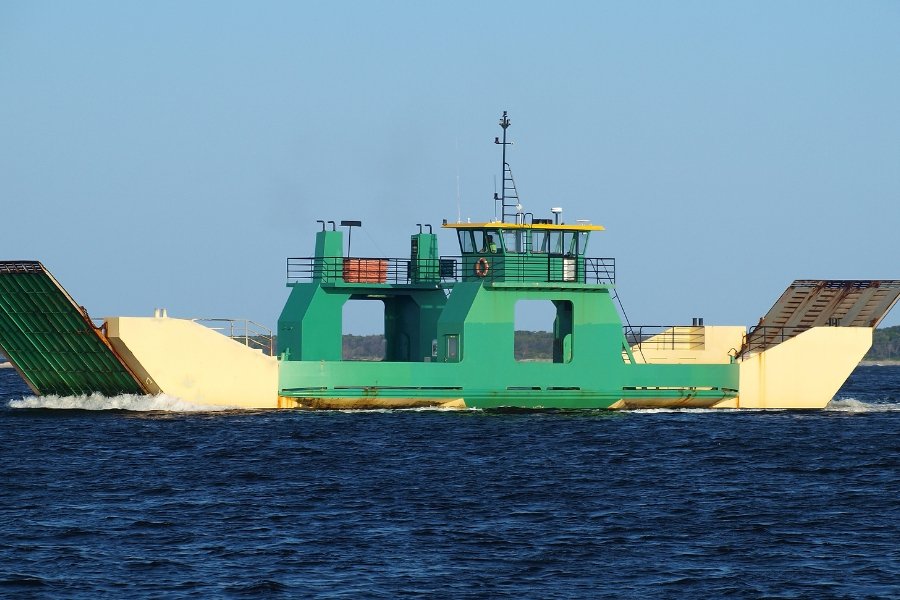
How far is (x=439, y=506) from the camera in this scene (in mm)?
24938

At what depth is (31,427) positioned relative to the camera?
3575 centimetres

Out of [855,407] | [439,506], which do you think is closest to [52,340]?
[439,506]

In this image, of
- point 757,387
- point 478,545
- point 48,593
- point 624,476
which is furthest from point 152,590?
point 757,387

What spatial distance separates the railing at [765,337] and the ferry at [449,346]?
13.5 inches

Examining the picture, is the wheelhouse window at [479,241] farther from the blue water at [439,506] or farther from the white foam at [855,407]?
the white foam at [855,407]

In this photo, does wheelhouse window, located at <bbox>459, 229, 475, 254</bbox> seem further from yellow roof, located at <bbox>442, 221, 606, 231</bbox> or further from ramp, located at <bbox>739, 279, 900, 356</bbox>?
ramp, located at <bbox>739, 279, 900, 356</bbox>

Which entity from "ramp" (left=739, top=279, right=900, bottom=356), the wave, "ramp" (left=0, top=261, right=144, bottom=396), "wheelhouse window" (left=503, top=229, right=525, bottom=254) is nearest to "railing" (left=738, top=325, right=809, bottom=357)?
"ramp" (left=739, top=279, right=900, bottom=356)

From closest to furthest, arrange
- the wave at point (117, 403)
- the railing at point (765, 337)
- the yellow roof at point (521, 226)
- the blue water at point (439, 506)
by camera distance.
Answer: the blue water at point (439, 506) → the wave at point (117, 403) → the yellow roof at point (521, 226) → the railing at point (765, 337)

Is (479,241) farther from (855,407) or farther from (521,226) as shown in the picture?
(855,407)

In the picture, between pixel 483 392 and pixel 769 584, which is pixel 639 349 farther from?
pixel 769 584

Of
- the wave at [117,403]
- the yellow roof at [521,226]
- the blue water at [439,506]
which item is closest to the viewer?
the blue water at [439,506]

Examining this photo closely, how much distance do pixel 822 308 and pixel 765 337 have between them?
198 centimetres

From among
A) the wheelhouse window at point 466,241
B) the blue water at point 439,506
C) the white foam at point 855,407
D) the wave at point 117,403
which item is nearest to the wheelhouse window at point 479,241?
the wheelhouse window at point 466,241

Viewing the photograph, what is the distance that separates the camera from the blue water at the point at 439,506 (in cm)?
1947
